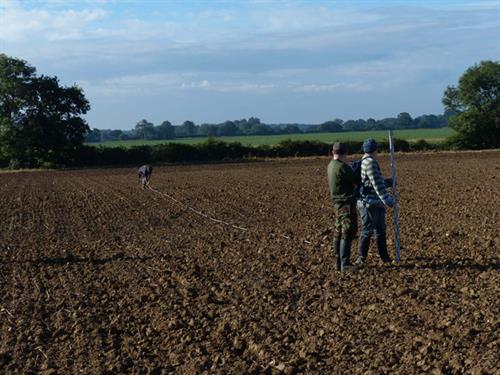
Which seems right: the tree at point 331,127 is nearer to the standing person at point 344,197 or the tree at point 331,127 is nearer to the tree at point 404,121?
the tree at point 404,121

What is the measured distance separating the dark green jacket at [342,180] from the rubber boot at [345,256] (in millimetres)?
611

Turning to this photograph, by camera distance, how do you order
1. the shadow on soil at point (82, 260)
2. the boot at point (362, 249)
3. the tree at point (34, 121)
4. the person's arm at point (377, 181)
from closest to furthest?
the person's arm at point (377, 181)
the boot at point (362, 249)
the shadow on soil at point (82, 260)
the tree at point (34, 121)

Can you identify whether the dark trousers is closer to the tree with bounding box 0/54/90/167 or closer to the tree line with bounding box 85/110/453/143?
the tree with bounding box 0/54/90/167

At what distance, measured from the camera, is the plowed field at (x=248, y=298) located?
7148mm

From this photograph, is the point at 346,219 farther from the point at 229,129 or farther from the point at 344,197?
the point at 229,129

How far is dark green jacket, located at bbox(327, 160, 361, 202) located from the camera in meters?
10.5

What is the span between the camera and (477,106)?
66.9 m

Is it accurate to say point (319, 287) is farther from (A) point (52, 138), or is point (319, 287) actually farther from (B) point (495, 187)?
(A) point (52, 138)

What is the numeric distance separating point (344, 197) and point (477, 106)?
5988 centimetres

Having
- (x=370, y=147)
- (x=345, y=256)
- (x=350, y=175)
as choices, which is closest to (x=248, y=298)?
(x=345, y=256)

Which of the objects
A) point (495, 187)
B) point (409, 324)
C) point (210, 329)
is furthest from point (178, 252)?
point (495, 187)

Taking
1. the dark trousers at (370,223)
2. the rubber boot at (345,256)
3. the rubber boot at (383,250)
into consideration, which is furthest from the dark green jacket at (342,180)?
the rubber boot at (383,250)

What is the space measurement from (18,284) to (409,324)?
6.31 metres

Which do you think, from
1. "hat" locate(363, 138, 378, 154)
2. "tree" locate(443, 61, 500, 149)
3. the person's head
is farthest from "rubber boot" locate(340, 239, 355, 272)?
"tree" locate(443, 61, 500, 149)
